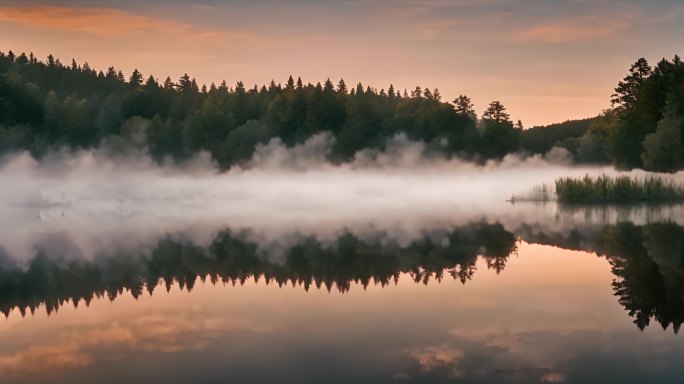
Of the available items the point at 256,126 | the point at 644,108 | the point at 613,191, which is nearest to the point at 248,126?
the point at 256,126

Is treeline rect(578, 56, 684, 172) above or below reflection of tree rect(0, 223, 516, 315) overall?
above

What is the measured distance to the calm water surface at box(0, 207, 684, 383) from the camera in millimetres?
12484

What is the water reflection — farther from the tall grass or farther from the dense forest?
the dense forest

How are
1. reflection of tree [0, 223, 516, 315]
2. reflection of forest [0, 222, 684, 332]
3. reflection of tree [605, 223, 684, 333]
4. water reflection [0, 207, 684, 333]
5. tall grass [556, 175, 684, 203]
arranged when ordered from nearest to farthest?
1. reflection of tree [605, 223, 684, 333]
2. reflection of forest [0, 222, 684, 332]
3. water reflection [0, 207, 684, 333]
4. reflection of tree [0, 223, 516, 315]
5. tall grass [556, 175, 684, 203]

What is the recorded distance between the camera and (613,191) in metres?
57.1

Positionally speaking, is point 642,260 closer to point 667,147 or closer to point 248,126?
point 667,147

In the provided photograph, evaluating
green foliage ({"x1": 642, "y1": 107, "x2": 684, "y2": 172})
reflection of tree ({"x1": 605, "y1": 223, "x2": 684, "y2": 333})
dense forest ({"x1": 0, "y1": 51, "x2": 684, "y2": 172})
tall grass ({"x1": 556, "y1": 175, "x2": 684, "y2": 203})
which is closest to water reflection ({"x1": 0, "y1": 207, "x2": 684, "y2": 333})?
reflection of tree ({"x1": 605, "y1": 223, "x2": 684, "y2": 333})

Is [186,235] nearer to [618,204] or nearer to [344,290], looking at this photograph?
[344,290]

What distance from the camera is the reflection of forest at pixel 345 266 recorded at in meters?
19.4

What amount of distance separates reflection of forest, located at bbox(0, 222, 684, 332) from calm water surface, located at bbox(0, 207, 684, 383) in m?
0.08

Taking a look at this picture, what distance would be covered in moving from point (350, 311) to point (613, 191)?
4476 cm

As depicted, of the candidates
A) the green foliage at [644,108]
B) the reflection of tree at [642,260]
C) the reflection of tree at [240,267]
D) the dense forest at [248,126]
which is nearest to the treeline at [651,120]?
the green foliage at [644,108]

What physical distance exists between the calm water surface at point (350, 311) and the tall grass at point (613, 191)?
1029 inches

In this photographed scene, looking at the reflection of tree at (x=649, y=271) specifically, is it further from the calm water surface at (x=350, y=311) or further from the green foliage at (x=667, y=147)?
the green foliage at (x=667, y=147)
